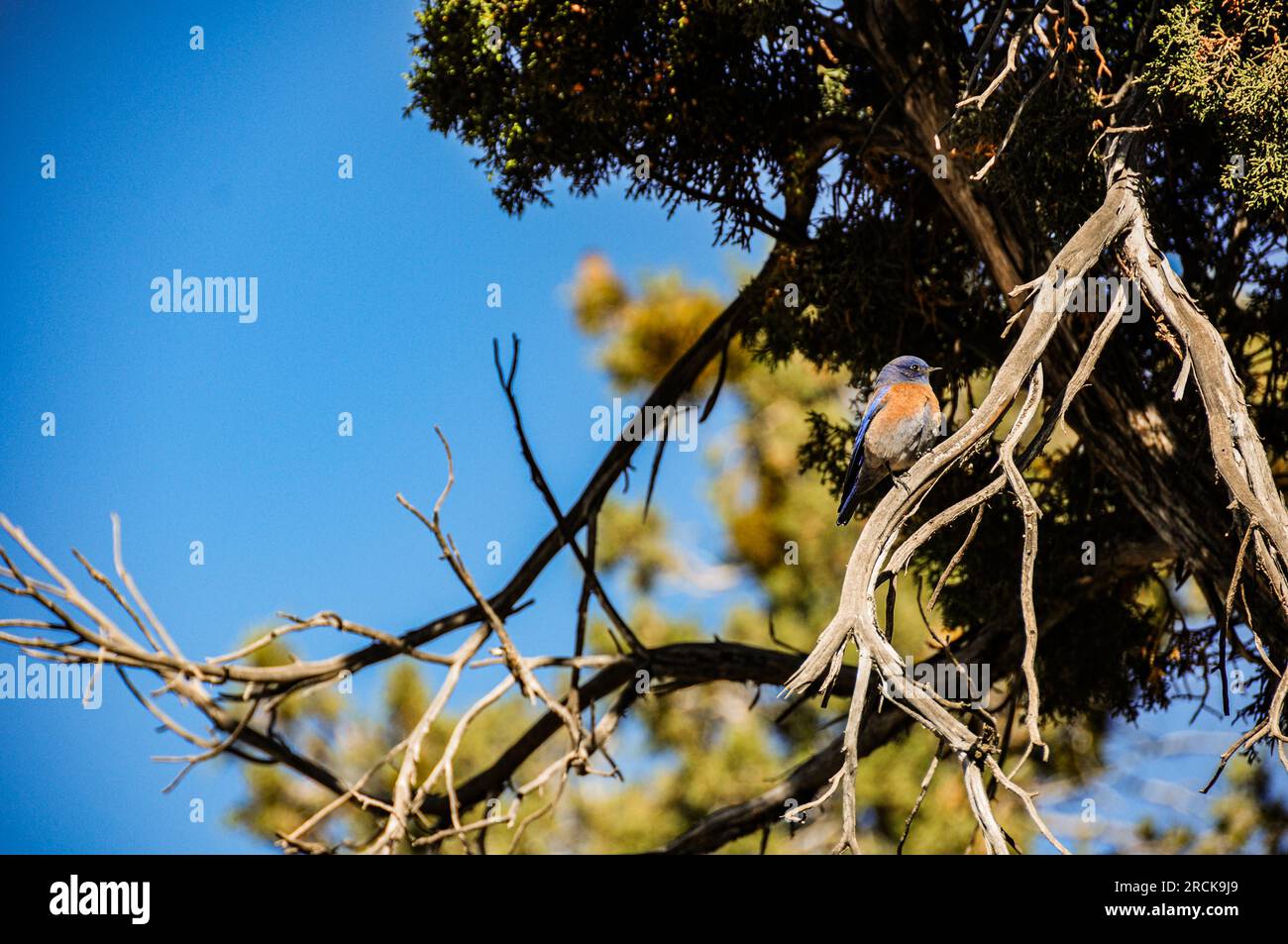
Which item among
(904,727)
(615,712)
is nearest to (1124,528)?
(904,727)

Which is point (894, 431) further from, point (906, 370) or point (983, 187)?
point (983, 187)

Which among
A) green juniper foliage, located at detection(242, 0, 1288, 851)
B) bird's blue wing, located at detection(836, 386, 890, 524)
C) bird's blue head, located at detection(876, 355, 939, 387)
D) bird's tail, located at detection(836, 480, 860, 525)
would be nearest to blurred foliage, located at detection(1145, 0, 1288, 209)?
green juniper foliage, located at detection(242, 0, 1288, 851)

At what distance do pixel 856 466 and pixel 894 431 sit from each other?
303 millimetres

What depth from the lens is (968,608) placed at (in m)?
6.72

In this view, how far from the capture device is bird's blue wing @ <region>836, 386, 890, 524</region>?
15.7 ft

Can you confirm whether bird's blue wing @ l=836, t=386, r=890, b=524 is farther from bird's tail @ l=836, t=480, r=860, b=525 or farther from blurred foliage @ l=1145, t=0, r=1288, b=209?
blurred foliage @ l=1145, t=0, r=1288, b=209

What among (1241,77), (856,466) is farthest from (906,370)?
(1241,77)

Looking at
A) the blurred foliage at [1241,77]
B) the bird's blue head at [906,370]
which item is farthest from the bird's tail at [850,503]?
the blurred foliage at [1241,77]

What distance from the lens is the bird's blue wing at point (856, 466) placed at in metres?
4.77

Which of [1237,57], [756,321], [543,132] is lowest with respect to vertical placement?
[756,321]

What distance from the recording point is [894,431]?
4.64 meters

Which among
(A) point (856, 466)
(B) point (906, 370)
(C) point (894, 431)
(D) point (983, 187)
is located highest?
(D) point (983, 187)
